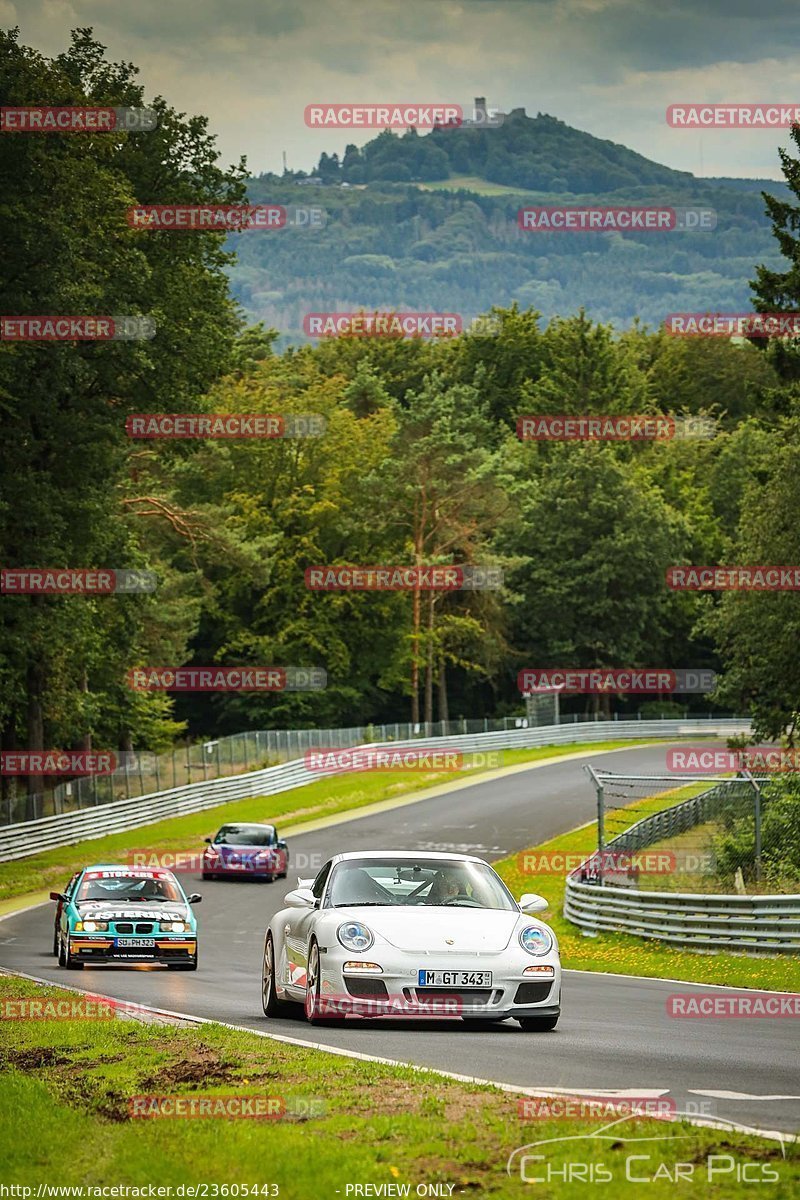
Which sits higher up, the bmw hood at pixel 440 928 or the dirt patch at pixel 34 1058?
the bmw hood at pixel 440 928

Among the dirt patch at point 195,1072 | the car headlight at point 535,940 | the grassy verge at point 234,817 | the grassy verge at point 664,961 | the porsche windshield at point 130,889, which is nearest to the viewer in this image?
the dirt patch at point 195,1072

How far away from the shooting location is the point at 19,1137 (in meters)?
8.16

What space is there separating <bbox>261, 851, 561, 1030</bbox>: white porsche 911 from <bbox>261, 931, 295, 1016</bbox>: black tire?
536mm

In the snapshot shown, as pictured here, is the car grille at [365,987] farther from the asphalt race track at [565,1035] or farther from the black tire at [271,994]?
the black tire at [271,994]

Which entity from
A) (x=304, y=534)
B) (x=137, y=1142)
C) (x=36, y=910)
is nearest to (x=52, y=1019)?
(x=137, y=1142)

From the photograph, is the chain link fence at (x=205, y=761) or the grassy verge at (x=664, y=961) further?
the chain link fence at (x=205, y=761)

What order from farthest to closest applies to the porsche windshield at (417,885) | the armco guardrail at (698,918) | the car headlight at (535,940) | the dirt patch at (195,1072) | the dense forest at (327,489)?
the dense forest at (327,489), the armco guardrail at (698,918), the porsche windshield at (417,885), the car headlight at (535,940), the dirt patch at (195,1072)

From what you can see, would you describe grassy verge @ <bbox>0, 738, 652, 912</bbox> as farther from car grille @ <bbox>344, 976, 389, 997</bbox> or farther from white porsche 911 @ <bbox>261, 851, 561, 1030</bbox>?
car grille @ <bbox>344, 976, 389, 997</bbox>

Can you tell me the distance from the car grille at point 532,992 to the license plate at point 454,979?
0.28 meters

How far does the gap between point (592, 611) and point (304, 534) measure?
16.7m

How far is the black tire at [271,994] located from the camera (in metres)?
14.6

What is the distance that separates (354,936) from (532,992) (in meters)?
1.40

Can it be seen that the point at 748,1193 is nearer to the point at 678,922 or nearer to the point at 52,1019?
the point at 52,1019

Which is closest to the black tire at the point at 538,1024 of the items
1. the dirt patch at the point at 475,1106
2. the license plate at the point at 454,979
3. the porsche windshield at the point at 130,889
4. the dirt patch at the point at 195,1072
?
the license plate at the point at 454,979
